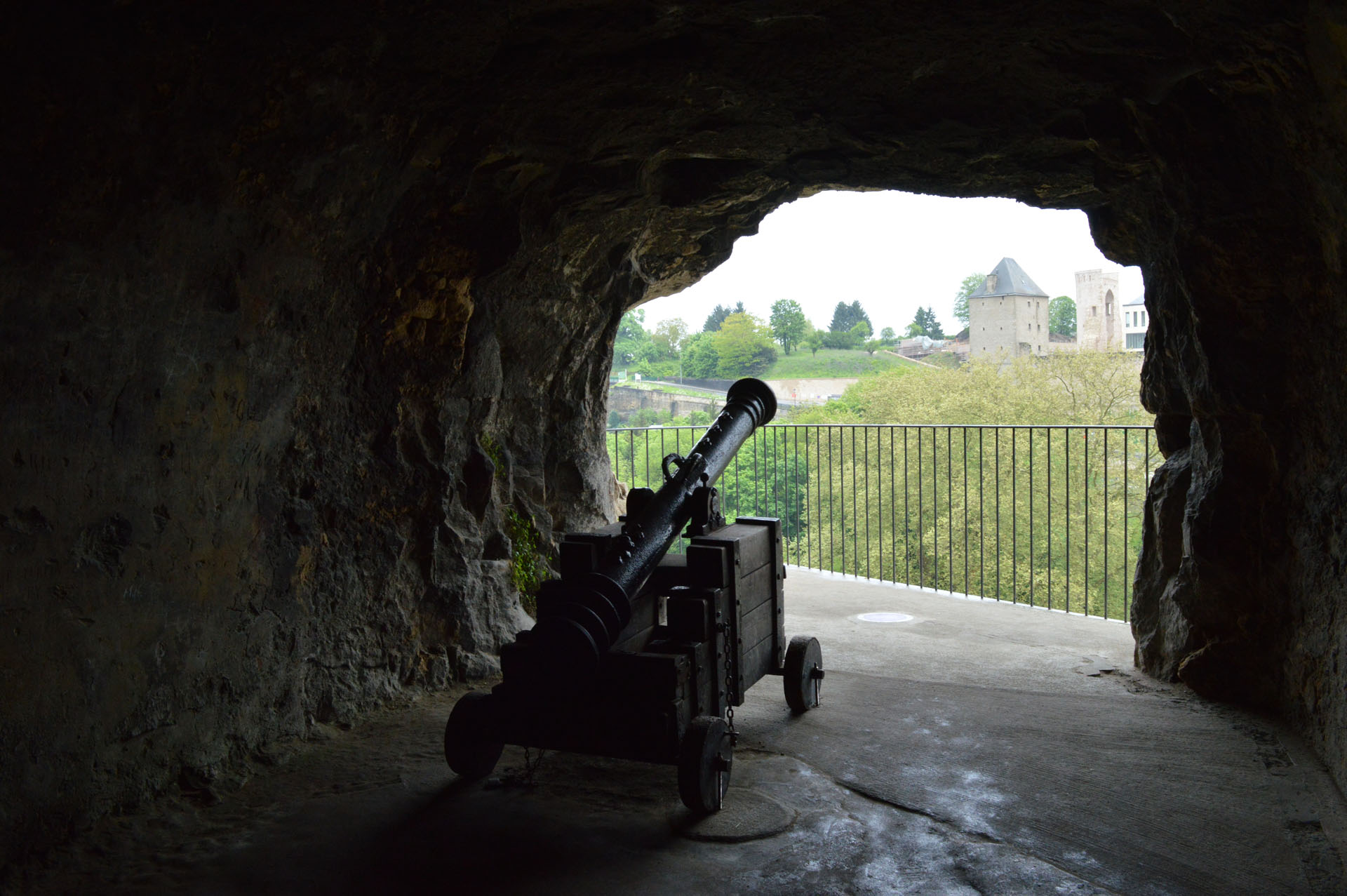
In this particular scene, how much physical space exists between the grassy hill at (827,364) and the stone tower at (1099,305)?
881 centimetres

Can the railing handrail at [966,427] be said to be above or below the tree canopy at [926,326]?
below

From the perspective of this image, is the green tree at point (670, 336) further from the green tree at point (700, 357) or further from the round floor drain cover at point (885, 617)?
the round floor drain cover at point (885, 617)

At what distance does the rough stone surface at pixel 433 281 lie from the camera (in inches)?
112

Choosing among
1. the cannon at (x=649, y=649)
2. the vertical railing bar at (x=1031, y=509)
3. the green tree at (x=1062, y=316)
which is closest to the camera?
the cannon at (x=649, y=649)

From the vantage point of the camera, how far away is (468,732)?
347 cm

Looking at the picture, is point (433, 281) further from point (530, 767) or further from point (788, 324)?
point (788, 324)

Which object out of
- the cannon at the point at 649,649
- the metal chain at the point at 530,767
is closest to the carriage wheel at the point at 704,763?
the cannon at the point at 649,649

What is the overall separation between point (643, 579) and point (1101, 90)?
113 inches

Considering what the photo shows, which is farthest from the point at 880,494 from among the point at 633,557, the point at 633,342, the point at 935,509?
the point at 633,342

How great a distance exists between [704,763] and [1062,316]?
195 ft

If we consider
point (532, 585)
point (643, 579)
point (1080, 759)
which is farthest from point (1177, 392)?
point (532, 585)

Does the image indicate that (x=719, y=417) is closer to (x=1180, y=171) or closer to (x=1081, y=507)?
(x=1180, y=171)

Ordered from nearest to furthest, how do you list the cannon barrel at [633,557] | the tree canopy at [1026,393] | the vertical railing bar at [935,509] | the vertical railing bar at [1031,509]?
→ the cannon barrel at [633,557] → the vertical railing bar at [1031,509] → the vertical railing bar at [935,509] → the tree canopy at [1026,393]

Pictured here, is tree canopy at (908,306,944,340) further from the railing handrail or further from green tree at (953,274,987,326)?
the railing handrail
